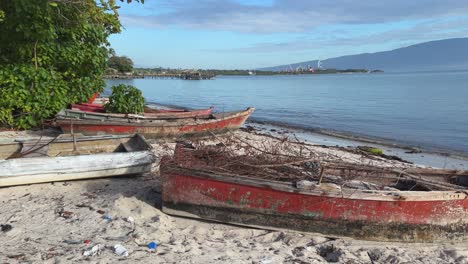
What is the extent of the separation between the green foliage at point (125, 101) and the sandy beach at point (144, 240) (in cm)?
598

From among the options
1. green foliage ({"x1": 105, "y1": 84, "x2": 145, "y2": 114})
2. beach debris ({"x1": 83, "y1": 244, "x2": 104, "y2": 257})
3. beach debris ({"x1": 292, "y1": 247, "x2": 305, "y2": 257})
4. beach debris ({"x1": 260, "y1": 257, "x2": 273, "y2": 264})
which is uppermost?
green foliage ({"x1": 105, "y1": 84, "x2": 145, "y2": 114})

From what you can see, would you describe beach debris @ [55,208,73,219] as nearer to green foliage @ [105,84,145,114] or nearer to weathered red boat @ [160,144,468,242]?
weathered red boat @ [160,144,468,242]

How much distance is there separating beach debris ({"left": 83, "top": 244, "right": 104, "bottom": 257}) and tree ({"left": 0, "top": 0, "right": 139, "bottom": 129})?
674 cm

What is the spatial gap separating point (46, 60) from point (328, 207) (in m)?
9.82

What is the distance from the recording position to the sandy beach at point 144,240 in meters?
5.19

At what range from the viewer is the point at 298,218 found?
6234 mm

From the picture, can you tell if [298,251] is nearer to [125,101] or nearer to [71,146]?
[71,146]

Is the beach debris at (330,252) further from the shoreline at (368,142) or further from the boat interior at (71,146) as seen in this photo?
the shoreline at (368,142)

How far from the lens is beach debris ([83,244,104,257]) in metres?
5.06

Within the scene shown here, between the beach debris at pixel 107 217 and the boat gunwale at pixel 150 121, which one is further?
the boat gunwale at pixel 150 121

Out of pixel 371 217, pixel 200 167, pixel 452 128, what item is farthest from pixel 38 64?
pixel 452 128

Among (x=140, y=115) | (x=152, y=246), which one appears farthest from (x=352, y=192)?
(x=140, y=115)

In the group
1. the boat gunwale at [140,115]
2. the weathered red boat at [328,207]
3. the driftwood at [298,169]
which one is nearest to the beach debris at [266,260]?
the weathered red boat at [328,207]

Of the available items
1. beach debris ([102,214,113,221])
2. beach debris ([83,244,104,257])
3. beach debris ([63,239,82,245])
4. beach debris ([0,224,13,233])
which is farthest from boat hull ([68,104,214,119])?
beach debris ([83,244,104,257])
